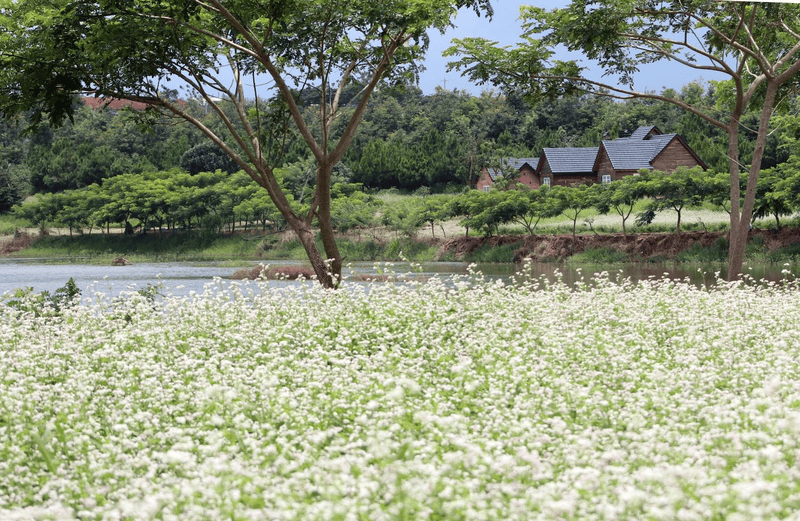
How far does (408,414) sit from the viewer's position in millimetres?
5062

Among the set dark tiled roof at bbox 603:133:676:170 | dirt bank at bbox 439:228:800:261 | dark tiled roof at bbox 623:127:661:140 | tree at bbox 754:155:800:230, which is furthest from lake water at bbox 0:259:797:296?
dark tiled roof at bbox 623:127:661:140

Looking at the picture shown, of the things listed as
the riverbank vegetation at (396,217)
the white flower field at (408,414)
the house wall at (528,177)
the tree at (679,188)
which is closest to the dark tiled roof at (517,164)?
the house wall at (528,177)

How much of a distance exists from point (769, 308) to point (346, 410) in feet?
21.6

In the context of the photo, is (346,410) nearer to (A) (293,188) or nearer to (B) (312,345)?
(B) (312,345)

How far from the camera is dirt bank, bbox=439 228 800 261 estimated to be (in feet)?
121

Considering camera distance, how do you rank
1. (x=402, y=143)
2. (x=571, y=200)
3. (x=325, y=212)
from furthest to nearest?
(x=402, y=143), (x=571, y=200), (x=325, y=212)

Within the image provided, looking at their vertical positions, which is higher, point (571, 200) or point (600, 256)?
→ point (571, 200)

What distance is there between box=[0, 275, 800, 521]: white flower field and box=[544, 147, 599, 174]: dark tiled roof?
5016 centimetres

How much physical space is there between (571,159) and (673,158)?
729 cm

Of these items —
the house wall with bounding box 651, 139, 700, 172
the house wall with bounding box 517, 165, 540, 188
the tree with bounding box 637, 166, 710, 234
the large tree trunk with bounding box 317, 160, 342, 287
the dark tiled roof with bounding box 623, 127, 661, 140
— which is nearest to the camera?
the large tree trunk with bounding box 317, 160, 342, 287

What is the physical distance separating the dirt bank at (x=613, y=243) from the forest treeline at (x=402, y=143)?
55.1 ft

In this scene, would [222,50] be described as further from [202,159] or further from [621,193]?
[202,159]

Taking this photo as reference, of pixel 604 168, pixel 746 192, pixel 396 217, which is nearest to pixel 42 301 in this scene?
pixel 746 192

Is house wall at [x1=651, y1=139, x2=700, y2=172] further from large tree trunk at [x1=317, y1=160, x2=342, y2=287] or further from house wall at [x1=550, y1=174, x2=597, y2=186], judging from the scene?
large tree trunk at [x1=317, y1=160, x2=342, y2=287]
